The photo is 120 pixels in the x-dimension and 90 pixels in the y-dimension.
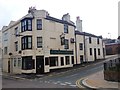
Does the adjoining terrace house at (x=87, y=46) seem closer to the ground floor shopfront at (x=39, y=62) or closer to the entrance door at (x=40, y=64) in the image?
the ground floor shopfront at (x=39, y=62)

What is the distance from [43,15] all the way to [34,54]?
20.3ft

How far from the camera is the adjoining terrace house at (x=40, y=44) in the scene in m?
31.8

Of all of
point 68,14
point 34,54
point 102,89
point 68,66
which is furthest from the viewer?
Result: point 68,14

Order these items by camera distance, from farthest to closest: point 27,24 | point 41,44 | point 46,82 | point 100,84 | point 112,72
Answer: point 27,24 < point 41,44 < point 46,82 < point 112,72 < point 100,84

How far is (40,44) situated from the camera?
32344mm

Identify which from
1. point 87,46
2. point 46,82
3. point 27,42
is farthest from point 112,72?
point 87,46

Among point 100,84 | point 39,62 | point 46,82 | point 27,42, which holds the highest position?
point 27,42

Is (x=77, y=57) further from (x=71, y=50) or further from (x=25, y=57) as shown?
(x=25, y=57)

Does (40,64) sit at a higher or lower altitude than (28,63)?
lower

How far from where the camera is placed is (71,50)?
37656mm

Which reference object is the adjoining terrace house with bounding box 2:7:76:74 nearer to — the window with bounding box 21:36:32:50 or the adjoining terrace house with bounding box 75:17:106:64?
the window with bounding box 21:36:32:50

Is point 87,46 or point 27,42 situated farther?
point 87,46

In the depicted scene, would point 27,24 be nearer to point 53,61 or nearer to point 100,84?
point 53,61

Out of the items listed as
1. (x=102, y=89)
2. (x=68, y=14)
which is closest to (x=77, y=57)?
(x=68, y=14)
